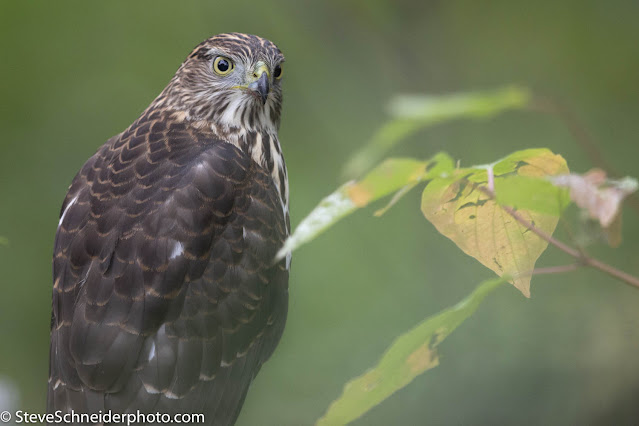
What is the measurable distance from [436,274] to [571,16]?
2.48 meters

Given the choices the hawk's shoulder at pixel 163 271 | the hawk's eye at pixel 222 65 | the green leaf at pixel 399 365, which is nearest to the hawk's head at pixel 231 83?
the hawk's eye at pixel 222 65

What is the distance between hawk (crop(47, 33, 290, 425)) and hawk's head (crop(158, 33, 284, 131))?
156 mm

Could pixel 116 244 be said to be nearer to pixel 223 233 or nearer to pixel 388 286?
pixel 223 233

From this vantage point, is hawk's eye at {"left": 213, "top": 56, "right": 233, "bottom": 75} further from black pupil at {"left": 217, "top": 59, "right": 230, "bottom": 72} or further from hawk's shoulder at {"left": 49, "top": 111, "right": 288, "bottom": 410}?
hawk's shoulder at {"left": 49, "top": 111, "right": 288, "bottom": 410}

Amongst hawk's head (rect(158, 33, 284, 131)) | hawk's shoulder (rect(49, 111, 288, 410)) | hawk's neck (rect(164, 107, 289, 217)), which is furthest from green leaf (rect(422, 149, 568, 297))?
hawk's head (rect(158, 33, 284, 131))

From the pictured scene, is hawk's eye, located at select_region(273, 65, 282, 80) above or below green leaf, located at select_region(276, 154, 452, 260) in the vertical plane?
below

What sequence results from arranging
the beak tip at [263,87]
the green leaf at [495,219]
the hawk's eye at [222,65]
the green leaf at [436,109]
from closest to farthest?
the green leaf at [436,109]
the green leaf at [495,219]
the beak tip at [263,87]
the hawk's eye at [222,65]

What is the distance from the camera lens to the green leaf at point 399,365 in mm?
1225

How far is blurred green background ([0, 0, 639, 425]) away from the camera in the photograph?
5.41 metres

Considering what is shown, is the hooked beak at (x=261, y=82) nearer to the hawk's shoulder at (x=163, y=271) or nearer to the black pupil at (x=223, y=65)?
the black pupil at (x=223, y=65)

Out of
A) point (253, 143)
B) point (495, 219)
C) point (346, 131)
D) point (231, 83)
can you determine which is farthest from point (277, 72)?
point (346, 131)

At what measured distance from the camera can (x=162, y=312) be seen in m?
2.81

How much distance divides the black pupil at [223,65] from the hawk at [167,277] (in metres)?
0.31

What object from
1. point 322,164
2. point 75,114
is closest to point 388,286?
point 322,164
